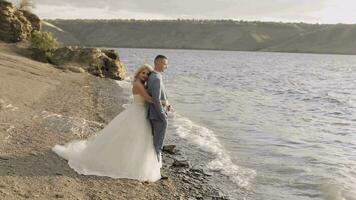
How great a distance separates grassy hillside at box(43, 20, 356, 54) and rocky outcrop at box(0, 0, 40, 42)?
381 ft

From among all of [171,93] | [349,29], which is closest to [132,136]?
[171,93]

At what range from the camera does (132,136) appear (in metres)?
8.88

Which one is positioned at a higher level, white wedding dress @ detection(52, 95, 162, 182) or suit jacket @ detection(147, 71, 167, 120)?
suit jacket @ detection(147, 71, 167, 120)

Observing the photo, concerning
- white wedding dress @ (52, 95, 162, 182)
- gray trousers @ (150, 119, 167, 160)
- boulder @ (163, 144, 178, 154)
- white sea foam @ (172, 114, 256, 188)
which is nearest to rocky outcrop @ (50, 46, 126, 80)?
white sea foam @ (172, 114, 256, 188)

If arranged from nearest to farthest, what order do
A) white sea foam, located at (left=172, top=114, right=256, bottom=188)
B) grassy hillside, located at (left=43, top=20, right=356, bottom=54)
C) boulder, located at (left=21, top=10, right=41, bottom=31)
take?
1. white sea foam, located at (left=172, top=114, right=256, bottom=188)
2. boulder, located at (left=21, top=10, right=41, bottom=31)
3. grassy hillside, located at (left=43, top=20, right=356, bottom=54)

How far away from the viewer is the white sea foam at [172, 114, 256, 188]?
10.5 m

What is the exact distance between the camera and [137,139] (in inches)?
349

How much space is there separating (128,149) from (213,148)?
4.63 m

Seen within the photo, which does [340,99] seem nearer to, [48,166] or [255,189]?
[255,189]

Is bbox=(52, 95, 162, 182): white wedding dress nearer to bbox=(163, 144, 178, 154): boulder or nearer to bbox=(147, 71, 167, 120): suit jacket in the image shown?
bbox=(147, 71, 167, 120): suit jacket

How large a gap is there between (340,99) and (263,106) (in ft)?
26.5

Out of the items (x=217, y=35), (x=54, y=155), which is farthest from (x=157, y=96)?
(x=217, y=35)

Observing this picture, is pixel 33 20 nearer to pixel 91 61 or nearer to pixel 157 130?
pixel 91 61

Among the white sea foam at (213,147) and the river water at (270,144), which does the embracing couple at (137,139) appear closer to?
the river water at (270,144)
